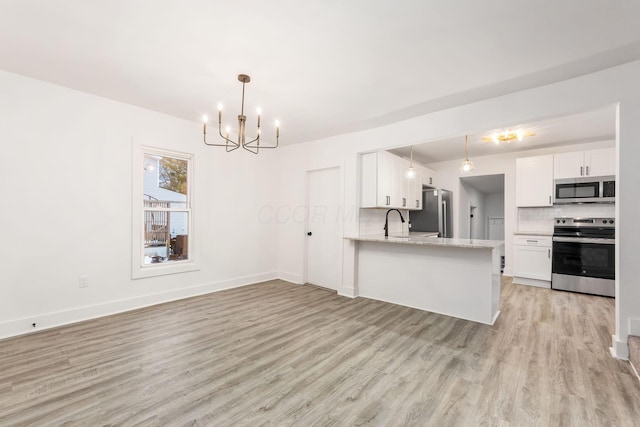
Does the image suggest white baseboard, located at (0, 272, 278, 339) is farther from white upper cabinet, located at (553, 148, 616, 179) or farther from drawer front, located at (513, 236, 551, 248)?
white upper cabinet, located at (553, 148, 616, 179)

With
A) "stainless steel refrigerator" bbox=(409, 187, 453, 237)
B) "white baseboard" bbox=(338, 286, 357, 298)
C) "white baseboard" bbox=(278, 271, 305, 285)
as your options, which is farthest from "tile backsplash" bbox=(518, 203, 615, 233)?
"white baseboard" bbox=(278, 271, 305, 285)

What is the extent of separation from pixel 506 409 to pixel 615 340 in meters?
1.62

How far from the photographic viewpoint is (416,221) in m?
6.35

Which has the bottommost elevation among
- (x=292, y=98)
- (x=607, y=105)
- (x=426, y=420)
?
(x=426, y=420)

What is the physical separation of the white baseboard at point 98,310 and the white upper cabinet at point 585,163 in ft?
19.8

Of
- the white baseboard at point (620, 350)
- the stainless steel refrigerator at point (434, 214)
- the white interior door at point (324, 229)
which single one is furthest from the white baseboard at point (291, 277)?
the white baseboard at point (620, 350)

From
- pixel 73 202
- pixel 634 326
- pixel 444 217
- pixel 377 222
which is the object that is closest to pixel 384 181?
pixel 377 222

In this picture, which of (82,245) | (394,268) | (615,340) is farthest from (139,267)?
(615,340)

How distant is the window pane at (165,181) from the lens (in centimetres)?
393

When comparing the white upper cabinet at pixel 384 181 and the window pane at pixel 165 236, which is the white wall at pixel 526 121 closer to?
the white upper cabinet at pixel 384 181

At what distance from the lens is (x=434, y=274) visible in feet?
12.2

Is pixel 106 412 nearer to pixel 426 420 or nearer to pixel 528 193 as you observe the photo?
pixel 426 420

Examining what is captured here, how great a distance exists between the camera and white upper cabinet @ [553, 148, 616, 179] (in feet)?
15.3

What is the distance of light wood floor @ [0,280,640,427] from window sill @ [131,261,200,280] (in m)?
0.46
